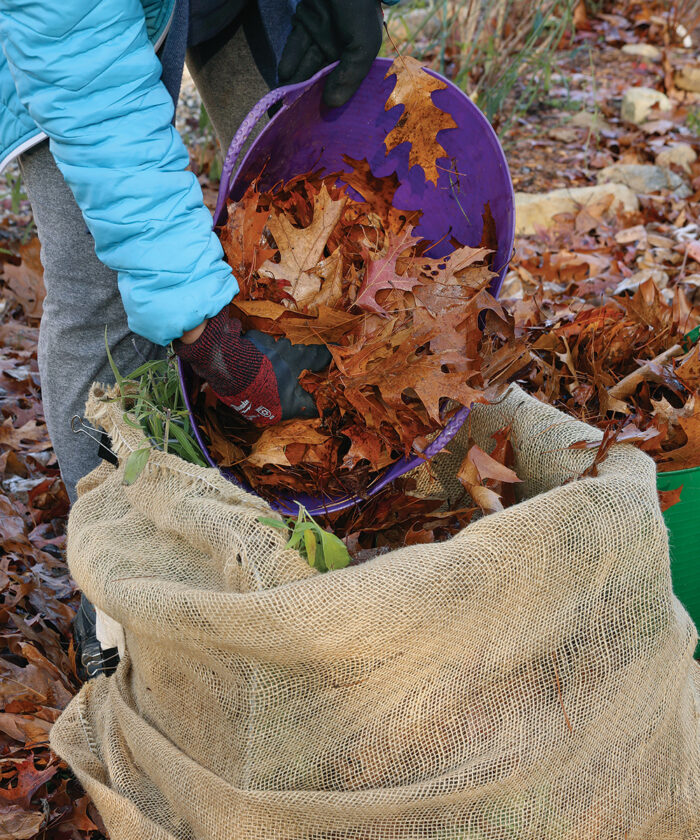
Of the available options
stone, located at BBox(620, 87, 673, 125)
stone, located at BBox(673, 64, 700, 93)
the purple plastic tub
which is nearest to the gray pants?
the purple plastic tub

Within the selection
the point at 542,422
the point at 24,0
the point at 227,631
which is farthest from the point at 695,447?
the point at 24,0

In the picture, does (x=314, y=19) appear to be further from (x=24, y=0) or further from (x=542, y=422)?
(x=542, y=422)

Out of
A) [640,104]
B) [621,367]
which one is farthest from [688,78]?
[621,367]

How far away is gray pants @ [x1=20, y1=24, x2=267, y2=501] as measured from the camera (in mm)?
1432

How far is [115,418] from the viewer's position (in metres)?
1.43

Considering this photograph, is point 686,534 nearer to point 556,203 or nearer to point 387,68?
point 387,68

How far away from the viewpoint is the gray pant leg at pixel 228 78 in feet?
6.14

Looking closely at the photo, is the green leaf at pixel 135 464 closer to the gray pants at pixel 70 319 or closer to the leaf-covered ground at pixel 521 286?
the gray pants at pixel 70 319

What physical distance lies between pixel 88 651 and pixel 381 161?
127 centimetres

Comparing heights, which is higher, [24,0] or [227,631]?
[24,0]

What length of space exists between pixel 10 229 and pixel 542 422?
274 centimetres

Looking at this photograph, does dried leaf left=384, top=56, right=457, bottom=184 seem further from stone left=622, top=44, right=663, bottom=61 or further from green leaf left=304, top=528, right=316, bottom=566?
stone left=622, top=44, right=663, bottom=61

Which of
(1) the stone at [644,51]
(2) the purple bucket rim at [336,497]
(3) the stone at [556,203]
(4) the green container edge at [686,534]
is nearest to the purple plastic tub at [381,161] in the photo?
(2) the purple bucket rim at [336,497]

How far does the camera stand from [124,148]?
45.4 inches
